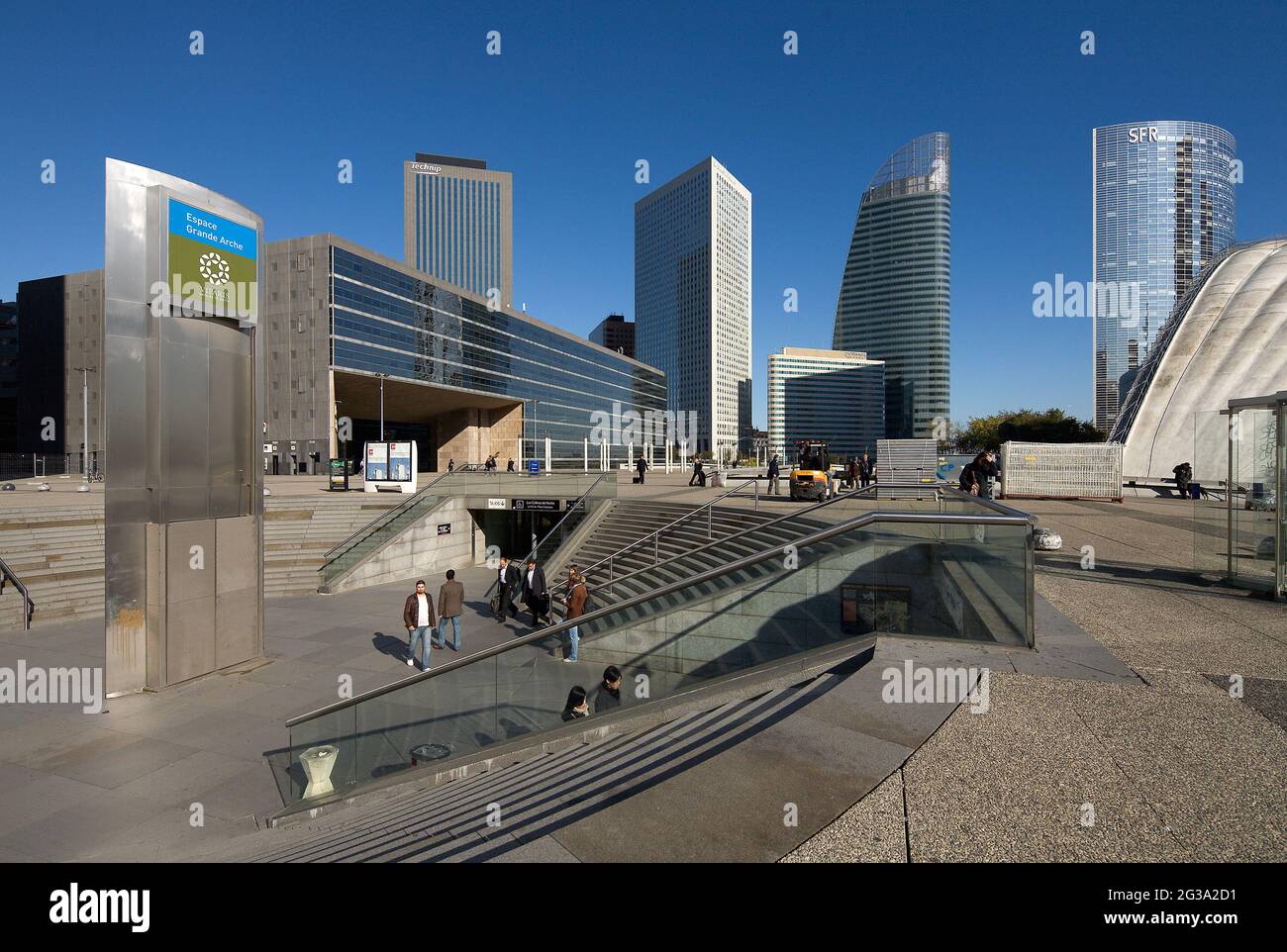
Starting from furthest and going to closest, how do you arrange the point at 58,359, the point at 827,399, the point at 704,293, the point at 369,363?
the point at 704,293 < the point at 827,399 < the point at 58,359 < the point at 369,363

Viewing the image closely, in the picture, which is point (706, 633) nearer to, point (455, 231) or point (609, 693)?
point (609, 693)

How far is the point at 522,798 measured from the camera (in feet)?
13.7

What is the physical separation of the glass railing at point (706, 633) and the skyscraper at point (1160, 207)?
204 m

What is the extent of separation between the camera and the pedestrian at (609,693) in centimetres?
630

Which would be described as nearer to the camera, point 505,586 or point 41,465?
point 505,586

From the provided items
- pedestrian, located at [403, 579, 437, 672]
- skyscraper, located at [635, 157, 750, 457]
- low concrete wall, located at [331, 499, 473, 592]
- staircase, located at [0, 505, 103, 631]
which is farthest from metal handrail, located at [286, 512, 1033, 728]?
skyscraper, located at [635, 157, 750, 457]

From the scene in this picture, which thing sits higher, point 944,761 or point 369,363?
point 369,363

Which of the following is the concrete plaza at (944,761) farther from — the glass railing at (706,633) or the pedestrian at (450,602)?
the pedestrian at (450,602)

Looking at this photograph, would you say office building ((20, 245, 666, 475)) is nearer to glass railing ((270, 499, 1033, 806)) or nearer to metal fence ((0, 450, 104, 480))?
metal fence ((0, 450, 104, 480))

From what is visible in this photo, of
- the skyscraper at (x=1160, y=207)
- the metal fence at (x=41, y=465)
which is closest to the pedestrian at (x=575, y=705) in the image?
the metal fence at (x=41, y=465)

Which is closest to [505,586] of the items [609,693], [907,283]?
[609,693]

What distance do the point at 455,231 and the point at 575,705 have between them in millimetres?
185990
